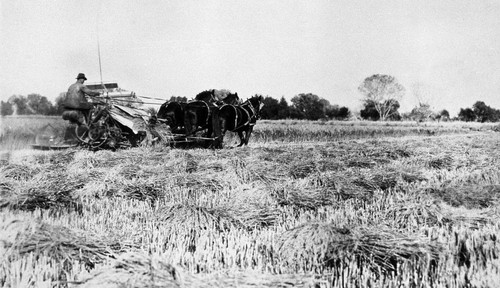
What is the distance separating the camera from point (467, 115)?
35312 millimetres

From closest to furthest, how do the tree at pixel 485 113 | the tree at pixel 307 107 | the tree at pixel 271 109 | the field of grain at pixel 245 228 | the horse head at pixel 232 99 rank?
the field of grain at pixel 245 228 < the horse head at pixel 232 99 < the tree at pixel 485 113 < the tree at pixel 271 109 < the tree at pixel 307 107

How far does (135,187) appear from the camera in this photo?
5.41 metres

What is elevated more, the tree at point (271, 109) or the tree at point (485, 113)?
the tree at point (271, 109)

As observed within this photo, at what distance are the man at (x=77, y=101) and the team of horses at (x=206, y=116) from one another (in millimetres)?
1943

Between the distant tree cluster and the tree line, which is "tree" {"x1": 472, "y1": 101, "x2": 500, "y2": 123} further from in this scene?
the distant tree cluster

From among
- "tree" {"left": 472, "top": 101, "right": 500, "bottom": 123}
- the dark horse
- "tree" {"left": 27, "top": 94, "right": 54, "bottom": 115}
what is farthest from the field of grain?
"tree" {"left": 472, "top": 101, "right": 500, "bottom": 123}

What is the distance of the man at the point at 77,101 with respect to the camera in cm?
991

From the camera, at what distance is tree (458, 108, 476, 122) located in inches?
1271

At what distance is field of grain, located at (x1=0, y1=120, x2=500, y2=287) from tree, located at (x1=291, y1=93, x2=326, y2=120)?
3661 centimetres

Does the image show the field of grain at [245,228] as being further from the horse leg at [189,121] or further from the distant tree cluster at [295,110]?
the distant tree cluster at [295,110]

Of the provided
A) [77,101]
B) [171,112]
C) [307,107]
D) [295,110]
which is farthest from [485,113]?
[77,101]

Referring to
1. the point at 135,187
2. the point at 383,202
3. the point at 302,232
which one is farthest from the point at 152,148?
the point at 302,232

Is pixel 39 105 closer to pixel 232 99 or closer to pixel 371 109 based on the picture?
pixel 232 99

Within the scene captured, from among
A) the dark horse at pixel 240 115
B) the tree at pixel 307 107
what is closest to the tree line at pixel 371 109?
the tree at pixel 307 107
